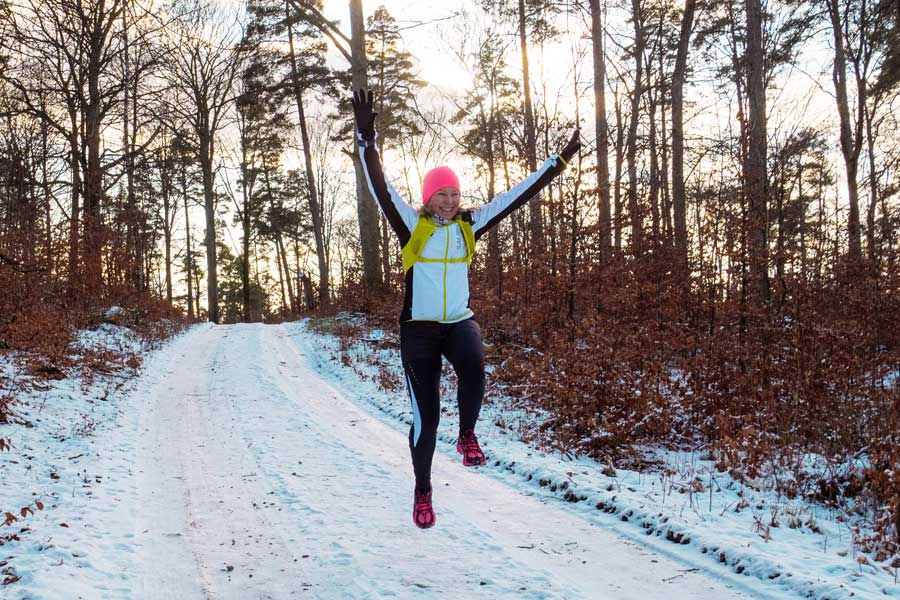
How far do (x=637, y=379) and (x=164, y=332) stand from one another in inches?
549

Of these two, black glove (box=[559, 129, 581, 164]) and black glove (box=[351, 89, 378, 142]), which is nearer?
black glove (box=[351, 89, 378, 142])

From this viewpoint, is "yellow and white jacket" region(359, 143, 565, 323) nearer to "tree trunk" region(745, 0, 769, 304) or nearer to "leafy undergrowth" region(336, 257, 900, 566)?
"leafy undergrowth" region(336, 257, 900, 566)

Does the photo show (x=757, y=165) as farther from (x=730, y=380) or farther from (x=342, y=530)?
(x=342, y=530)

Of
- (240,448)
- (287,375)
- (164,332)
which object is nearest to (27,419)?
(240,448)

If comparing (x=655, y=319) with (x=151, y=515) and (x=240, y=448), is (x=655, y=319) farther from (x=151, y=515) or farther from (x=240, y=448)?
(x=151, y=515)

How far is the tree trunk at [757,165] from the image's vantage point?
26.3 feet

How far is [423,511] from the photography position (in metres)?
3.87

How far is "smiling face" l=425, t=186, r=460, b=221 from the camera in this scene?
3.88m

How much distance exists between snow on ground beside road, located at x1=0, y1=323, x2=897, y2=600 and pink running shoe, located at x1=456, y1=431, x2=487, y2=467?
1.51ft

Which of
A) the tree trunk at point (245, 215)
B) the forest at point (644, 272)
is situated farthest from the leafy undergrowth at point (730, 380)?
the tree trunk at point (245, 215)

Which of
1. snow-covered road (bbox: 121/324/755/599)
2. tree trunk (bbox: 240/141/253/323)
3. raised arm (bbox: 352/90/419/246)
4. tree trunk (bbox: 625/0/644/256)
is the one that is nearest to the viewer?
snow-covered road (bbox: 121/324/755/599)

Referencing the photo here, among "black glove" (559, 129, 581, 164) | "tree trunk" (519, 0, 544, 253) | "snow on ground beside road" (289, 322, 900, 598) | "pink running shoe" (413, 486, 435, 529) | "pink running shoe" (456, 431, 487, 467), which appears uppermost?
"tree trunk" (519, 0, 544, 253)

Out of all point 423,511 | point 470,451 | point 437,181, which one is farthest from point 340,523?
point 437,181

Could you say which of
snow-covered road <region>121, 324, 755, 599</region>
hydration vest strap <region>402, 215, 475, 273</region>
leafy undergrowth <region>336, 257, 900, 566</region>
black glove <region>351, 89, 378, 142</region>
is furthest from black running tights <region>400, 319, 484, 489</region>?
leafy undergrowth <region>336, 257, 900, 566</region>
